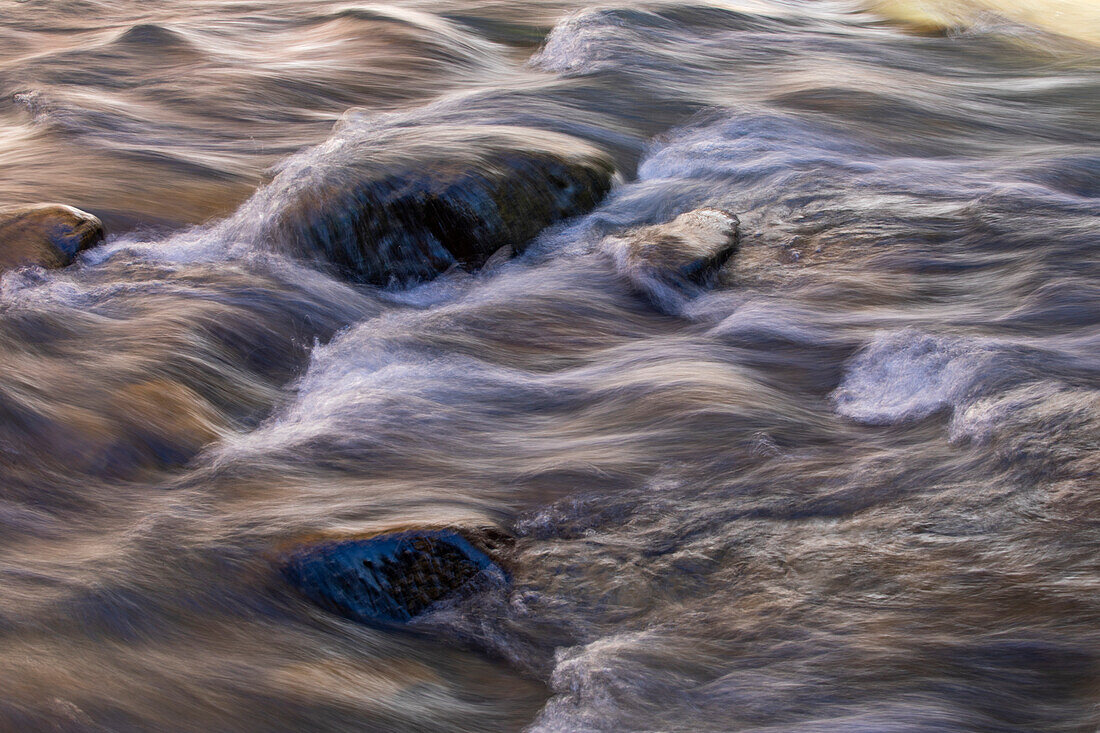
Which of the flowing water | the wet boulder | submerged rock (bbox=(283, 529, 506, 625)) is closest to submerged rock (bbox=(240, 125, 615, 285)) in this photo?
the flowing water

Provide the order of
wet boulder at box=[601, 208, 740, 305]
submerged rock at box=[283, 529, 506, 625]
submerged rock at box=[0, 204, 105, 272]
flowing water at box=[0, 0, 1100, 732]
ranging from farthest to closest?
wet boulder at box=[601, 208, 740, 305]
submerged rock at box=[0, 204, 105, 272]
submerged rock at box=[283, 529, 506, 625]
flowing water at box=[0, 0, 1100, 732]

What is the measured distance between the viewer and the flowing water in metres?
2.96

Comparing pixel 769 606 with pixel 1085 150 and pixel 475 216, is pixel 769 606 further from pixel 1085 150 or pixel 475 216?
pixel 1085 150

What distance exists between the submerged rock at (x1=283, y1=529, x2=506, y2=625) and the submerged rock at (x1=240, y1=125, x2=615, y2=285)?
2538mm

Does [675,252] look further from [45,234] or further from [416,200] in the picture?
[45,234]

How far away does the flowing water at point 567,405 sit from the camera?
296cm

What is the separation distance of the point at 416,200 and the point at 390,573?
2954 millimetres

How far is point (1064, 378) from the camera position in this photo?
171 inches

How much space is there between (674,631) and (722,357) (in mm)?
2064

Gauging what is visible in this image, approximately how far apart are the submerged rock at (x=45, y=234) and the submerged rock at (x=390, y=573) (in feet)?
9.02

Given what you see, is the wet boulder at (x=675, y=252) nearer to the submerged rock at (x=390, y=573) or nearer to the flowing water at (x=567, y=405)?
the flowing water at (x=567, y=405)

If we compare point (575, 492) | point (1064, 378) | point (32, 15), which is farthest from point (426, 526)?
point (32, 15)

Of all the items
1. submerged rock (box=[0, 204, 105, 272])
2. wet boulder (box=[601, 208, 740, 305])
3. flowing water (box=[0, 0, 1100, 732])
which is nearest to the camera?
flowing water (box=[0, 0, 1100, 732])

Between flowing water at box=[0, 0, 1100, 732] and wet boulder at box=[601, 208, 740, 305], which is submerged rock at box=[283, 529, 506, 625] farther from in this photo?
wet boulder at box=[601, 208, 740, 305]
